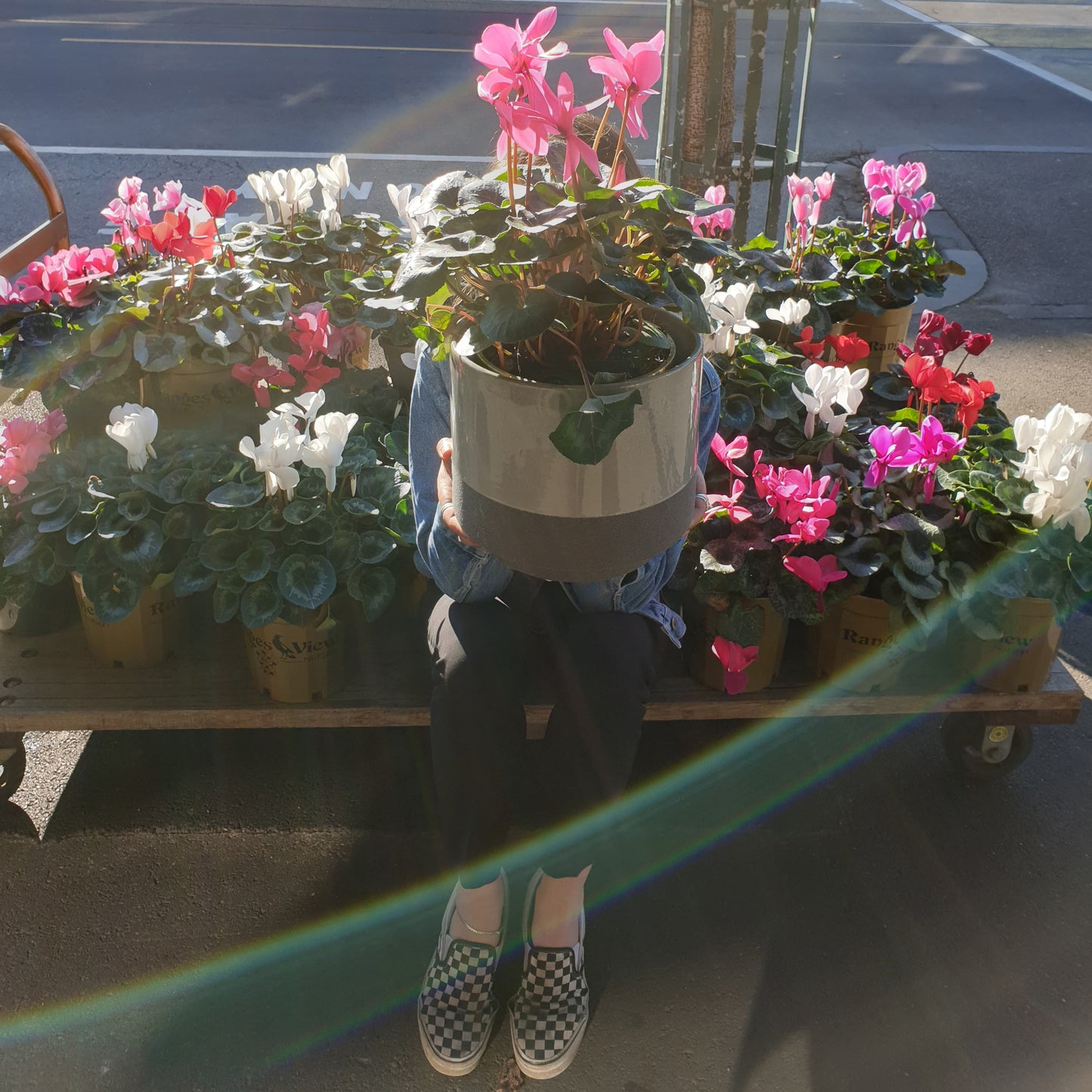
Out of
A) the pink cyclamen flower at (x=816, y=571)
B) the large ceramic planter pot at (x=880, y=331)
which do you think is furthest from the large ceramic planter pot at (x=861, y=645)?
the large ceramic planter pot at (x=880, y=331)

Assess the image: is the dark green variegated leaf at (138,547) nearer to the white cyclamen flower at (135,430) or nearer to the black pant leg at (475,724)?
the white cyclamen flower at (135,430)

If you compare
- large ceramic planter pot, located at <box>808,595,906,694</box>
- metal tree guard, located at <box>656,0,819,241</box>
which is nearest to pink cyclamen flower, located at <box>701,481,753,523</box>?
large ceramic planter pot, located at <box>808,595,906,694</box>

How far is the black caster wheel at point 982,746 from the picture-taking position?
8.08 feet

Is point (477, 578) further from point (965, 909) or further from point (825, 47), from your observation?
point (825, 47)

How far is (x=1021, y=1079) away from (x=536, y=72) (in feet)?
6.15

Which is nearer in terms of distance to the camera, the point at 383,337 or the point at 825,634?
the point at 825,634

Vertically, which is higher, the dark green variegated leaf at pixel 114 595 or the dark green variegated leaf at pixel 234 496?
the dark green variegated leaf at pixel 234 496

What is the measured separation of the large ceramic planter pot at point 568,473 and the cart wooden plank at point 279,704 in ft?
2.40

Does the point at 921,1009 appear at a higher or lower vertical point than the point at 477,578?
lower

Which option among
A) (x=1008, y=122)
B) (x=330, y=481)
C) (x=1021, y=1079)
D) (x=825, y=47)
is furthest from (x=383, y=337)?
(x=825, y=47)

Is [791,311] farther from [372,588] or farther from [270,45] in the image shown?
[270,45]

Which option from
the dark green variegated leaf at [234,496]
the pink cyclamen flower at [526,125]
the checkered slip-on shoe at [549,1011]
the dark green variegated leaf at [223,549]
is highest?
the pink cyclamen flower at [526,125]

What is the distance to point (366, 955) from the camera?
2.16 meters

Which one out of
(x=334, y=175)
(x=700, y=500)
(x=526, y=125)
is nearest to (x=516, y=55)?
(x=526, y=125)
